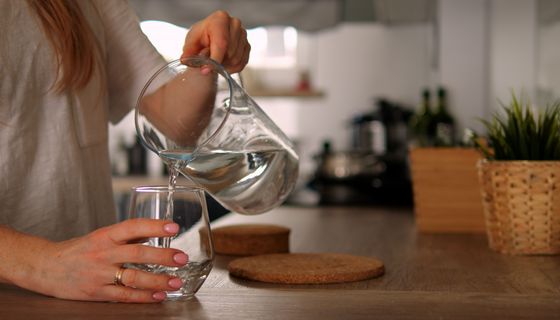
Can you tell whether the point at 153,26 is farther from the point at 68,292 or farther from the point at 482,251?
the point at 68,292

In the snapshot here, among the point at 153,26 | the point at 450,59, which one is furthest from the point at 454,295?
the point at 153,26

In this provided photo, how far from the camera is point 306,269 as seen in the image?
1.09 meters

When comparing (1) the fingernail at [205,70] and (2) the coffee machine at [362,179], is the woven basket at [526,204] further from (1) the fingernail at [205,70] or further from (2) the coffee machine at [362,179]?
(2) the coffee machine at [362,179]

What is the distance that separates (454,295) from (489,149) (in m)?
0.60

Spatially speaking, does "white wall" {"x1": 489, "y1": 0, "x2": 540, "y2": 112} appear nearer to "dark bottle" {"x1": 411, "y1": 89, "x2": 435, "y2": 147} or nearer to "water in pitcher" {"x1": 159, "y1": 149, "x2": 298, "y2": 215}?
"dark bottle" {"x1": 411, "y1": 89, "x2": 435, "y2": 147}

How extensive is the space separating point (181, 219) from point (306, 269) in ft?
0.81

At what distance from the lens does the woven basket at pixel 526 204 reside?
130 cm

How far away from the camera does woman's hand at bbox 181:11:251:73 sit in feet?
3.89

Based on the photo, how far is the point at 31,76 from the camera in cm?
125

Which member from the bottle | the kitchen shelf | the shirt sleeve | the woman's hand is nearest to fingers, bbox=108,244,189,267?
the woman's hand

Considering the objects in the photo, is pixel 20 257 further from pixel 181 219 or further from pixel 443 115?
pixel 443 115

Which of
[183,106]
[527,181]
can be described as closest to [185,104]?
[183,106]

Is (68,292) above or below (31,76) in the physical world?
below

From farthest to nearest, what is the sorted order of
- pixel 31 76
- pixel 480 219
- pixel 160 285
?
1. pixel 480 219
2. pixel 31 76
3. pixel 160 285
